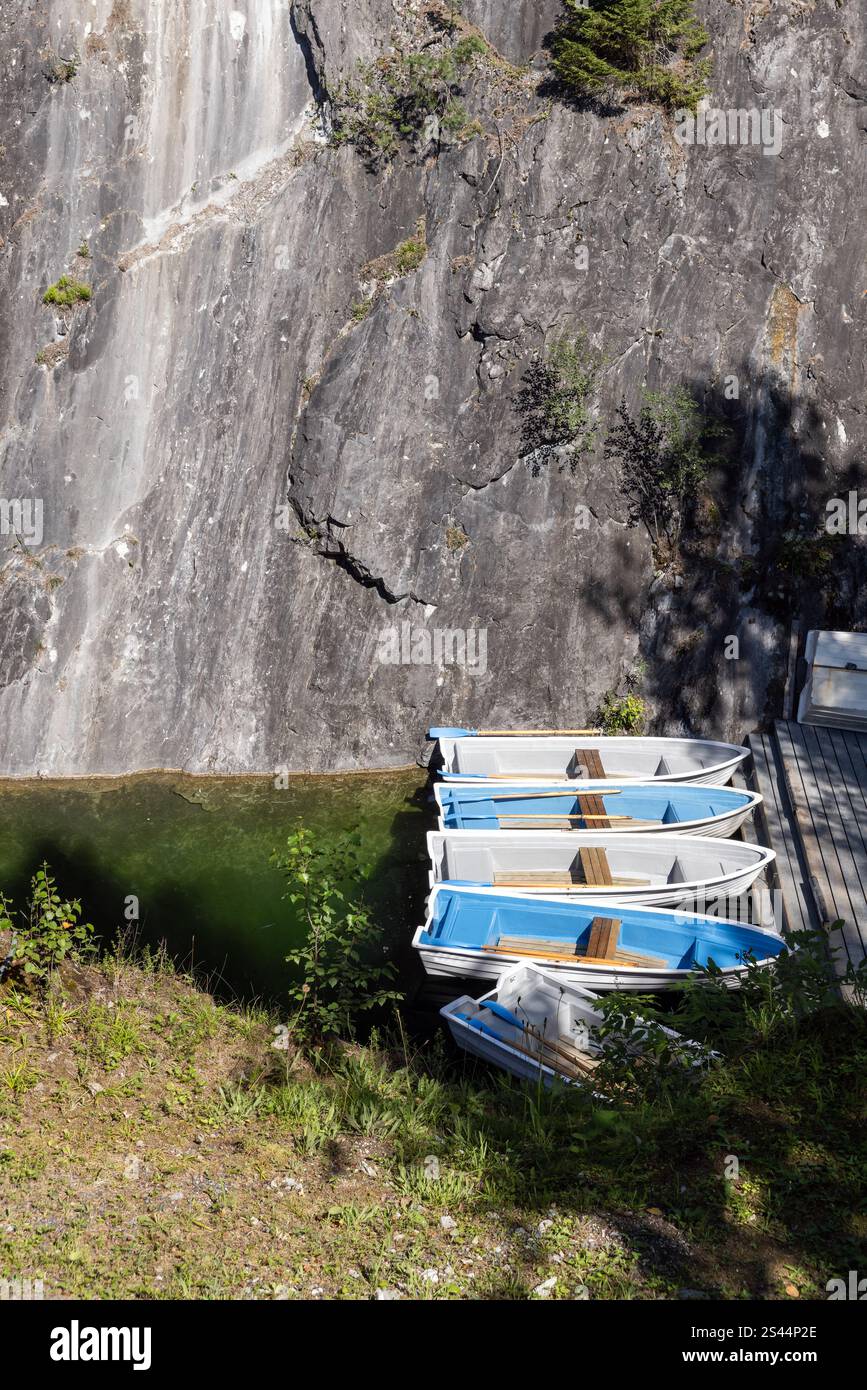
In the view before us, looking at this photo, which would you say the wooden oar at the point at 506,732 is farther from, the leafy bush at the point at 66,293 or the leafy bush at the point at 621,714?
the leafy bush at the point at 66,293

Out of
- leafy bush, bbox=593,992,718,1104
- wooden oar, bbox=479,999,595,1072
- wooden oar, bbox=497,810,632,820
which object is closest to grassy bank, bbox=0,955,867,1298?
leafy bush, bbox=593,992,718,1104

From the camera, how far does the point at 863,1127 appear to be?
5.50 meters

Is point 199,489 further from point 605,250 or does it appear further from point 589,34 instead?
point 589,34

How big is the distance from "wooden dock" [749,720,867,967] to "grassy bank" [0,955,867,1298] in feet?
12.1

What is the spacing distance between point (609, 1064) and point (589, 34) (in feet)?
56.7

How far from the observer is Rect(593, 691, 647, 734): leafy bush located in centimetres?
1608

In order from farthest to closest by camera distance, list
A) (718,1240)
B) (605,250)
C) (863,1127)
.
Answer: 1. (605,250)
2. (863,1127)
3. (718,1240)

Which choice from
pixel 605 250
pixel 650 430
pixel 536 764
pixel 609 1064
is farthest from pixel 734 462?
pixel 609 1064

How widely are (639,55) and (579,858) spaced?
13797 mm

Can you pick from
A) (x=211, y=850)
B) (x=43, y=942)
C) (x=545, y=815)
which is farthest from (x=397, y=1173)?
(x=211, y=850)

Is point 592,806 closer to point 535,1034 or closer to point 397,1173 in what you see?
point 535,1034

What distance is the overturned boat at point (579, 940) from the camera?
385 inches

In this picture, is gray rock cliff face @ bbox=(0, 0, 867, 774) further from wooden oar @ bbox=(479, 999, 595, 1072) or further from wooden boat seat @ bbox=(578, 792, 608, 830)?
wooden oar @ bbox=(479, 999, 595, 1072)

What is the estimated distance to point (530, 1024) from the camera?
880 cm
